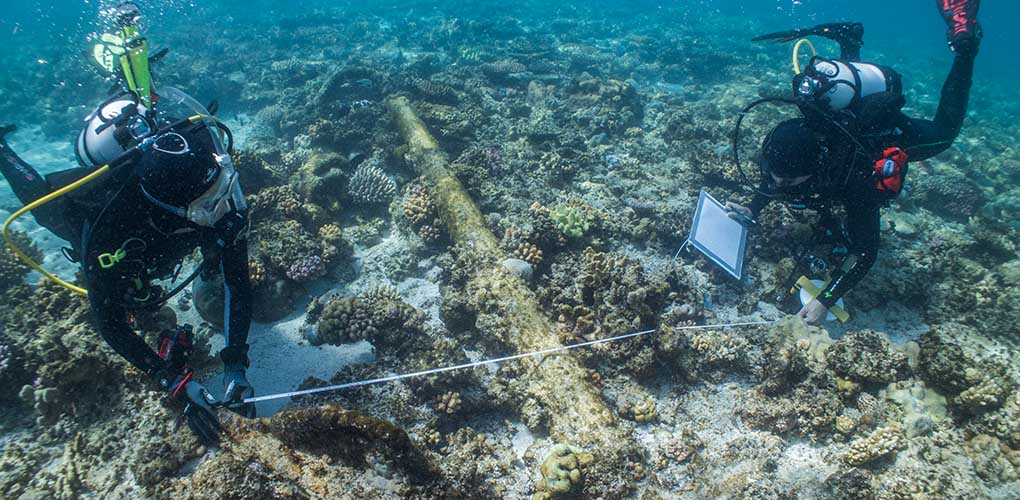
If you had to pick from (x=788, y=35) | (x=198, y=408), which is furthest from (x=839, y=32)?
(x=198, y=408)

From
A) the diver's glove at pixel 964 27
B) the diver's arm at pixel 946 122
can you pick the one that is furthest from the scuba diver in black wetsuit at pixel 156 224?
the diver's glove at pixel 964 27

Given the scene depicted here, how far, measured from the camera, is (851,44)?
753 centimetres

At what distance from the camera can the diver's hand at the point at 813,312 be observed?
5.27 meters

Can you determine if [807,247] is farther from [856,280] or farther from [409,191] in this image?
[409,191]

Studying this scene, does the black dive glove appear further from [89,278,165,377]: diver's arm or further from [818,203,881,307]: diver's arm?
[818,203,881,307]: diver's arm

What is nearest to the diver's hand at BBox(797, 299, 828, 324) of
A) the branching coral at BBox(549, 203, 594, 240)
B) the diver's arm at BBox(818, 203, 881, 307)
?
the diver's arm at BBox(818, 203, 881, 307)

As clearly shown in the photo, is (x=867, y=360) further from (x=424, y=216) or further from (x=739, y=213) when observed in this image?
(x=424, y=216)

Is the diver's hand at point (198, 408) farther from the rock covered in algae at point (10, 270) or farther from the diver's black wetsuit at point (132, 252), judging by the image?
the rock covered in algae at point (10, 270)

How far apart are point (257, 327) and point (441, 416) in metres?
3.07

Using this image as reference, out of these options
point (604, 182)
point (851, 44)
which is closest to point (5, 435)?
point (604, 182)

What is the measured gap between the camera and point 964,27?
6.00 meters

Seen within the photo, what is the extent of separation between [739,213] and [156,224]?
23.8 ft

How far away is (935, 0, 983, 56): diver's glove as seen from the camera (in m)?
5.96

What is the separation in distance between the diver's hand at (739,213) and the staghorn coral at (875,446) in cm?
334
